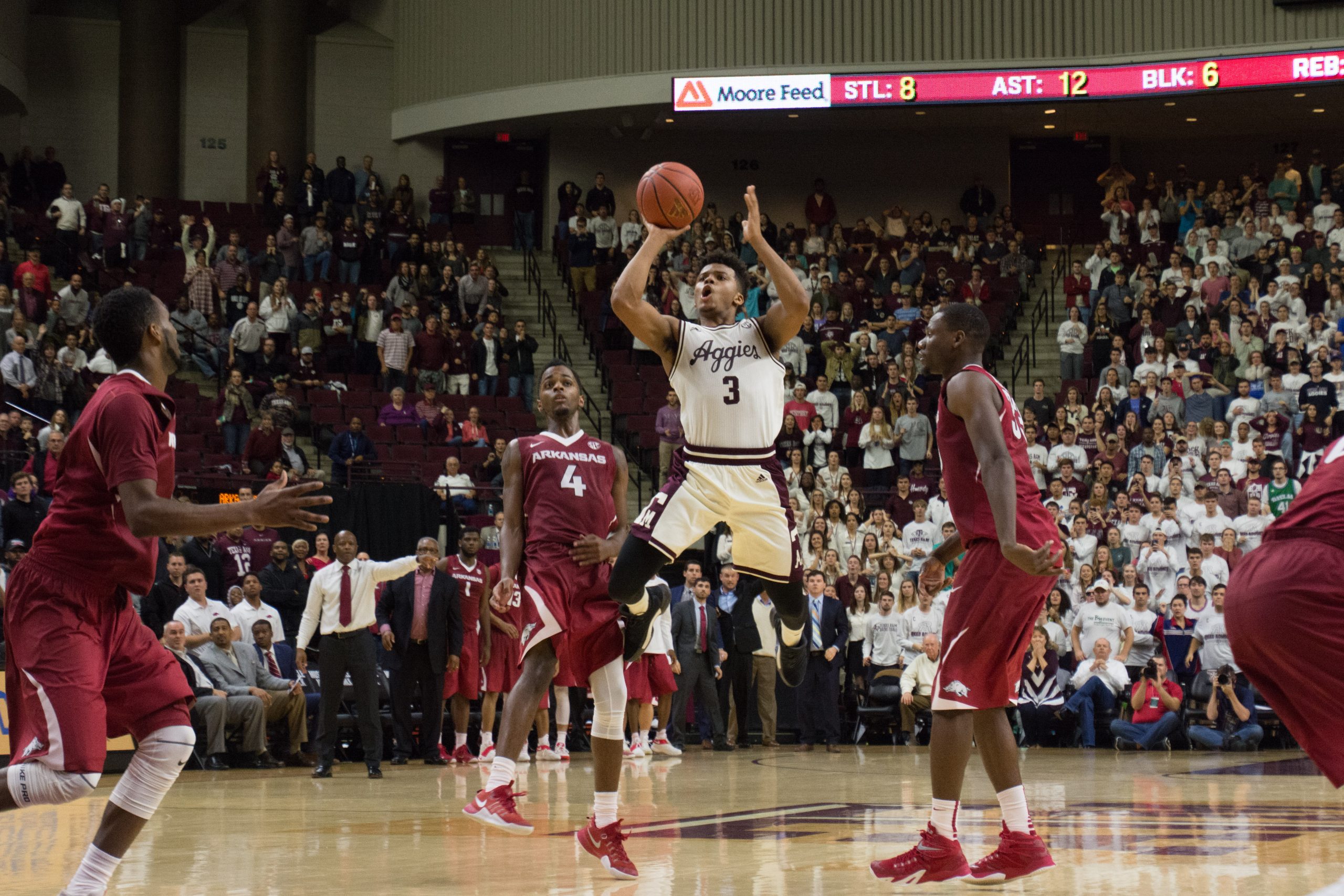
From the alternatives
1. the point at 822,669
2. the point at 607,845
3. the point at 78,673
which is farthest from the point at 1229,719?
the point at 78,673

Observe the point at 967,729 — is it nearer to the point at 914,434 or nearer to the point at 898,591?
the point at 898,591

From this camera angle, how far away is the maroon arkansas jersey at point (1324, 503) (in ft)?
12.8

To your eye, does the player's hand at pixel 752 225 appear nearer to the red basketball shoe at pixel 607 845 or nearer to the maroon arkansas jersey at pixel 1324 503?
the red basketball shoe at pixel 607 845

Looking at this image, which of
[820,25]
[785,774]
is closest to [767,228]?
[820,25]

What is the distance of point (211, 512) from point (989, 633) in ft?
9.38

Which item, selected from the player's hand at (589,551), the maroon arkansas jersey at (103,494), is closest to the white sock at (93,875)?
the maroon arkansas jersey at (103,494)

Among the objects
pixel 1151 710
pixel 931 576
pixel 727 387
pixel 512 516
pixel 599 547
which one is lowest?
pixel 1151 710

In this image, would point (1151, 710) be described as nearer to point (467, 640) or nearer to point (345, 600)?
point (467, 640)

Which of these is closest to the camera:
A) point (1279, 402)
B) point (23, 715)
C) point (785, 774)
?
point (23, 715)

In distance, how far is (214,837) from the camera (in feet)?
24.8

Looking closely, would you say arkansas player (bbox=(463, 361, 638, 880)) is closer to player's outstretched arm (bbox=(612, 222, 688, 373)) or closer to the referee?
player's outstretched arm (bbox=(612, 222, 688, 373))

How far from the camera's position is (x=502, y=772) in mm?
6984

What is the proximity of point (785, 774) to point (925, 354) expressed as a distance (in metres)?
6.30

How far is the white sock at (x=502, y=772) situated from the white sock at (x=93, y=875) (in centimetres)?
236
